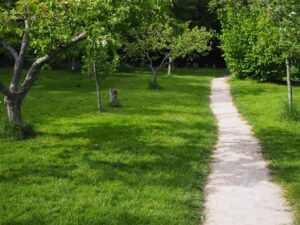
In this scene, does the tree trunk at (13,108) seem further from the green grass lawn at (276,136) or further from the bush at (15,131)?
the green grass lawn at (276,136)

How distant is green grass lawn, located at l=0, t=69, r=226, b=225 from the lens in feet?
26.7

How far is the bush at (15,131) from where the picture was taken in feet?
47.3

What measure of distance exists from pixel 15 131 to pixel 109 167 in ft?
15.9

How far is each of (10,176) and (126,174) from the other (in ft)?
9.12

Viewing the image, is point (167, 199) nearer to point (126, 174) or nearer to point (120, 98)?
point (126, 174)

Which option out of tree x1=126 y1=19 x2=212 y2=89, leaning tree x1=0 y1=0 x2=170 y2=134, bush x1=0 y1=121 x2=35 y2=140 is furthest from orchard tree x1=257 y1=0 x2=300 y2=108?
tree x1=126 y1=19 x2=212 y2=89

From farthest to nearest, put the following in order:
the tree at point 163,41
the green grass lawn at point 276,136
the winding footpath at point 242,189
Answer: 1. the tree at point 163,41
2. the green grass lawn at point 276,136
3. the winding footpath at point 242,189

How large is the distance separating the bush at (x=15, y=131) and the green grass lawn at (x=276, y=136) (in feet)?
25.4

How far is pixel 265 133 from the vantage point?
15.2 metres

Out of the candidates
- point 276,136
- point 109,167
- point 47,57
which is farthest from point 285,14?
point 47,57

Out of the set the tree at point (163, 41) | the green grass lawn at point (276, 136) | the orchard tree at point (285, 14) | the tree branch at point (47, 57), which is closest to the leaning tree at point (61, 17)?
the tree branch at point (47, 57)

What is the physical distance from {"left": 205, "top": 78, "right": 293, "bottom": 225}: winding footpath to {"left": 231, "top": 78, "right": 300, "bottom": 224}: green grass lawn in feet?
0.87

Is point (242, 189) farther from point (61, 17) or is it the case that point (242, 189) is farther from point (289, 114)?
point (289, 114)

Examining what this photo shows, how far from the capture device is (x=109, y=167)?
1107 cm
